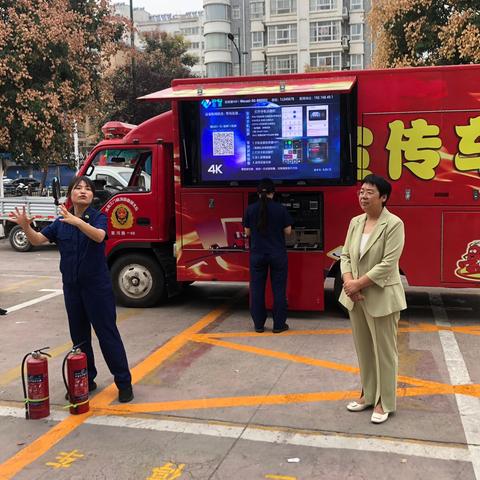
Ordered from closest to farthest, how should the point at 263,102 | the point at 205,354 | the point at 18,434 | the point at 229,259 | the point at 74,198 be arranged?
the point at 18,434, the point at 74,198, the point at 205,354, the point at 263,102, the point at 229,259

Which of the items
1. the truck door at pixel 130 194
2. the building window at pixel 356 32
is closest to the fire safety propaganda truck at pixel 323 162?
the truck door at pixel 130 194

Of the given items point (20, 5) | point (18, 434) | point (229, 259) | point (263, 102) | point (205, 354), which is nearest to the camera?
point (18, 434)

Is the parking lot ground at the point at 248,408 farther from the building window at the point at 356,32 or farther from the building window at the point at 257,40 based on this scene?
the building window at the point at 257,40

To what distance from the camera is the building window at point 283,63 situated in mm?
50972

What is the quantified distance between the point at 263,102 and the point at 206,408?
3923 mm

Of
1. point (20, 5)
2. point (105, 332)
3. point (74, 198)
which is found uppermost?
point (20, 5)

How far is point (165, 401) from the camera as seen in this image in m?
4.74

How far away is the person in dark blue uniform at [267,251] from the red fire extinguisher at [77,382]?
2.72 metres

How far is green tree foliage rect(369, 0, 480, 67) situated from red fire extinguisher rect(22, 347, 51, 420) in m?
11.3

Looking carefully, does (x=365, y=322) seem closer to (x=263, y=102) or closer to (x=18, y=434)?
(x=18, y=434)

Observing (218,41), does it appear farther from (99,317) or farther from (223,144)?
(99,317)

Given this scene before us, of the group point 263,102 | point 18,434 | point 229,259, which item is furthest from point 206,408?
point 263,102

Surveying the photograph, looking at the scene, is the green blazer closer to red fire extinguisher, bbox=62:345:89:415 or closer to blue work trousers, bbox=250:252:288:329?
red fire extinguisher, bbox=62:345:89:415

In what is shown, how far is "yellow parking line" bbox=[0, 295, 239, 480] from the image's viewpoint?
3.74 metres
